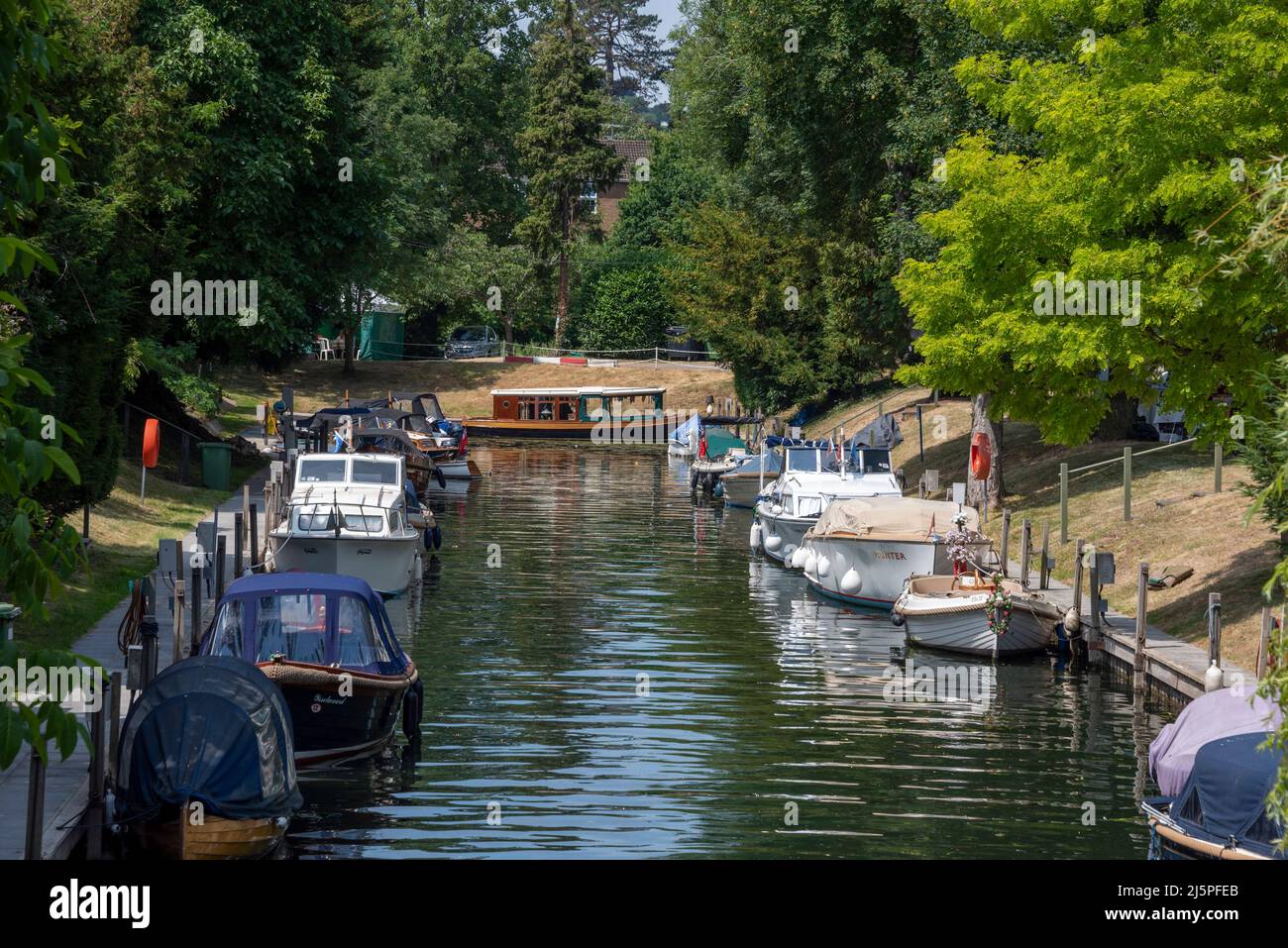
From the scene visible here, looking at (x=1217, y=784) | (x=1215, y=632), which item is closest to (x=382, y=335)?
(x=1215, y=632)

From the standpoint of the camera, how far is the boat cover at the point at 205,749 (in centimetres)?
1520

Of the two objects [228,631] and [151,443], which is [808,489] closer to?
[151,443]

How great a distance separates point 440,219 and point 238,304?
37934 millimetres

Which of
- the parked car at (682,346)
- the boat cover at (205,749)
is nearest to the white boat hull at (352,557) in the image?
the boat cover at (205,749)

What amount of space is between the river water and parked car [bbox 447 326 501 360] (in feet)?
196

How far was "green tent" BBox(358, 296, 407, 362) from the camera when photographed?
93.1 metres

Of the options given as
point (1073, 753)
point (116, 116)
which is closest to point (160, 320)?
point (116, 116)

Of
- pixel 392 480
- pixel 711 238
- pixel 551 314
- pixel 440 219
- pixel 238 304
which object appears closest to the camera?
pixel 392 480

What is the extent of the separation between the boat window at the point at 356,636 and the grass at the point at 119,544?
3352mm

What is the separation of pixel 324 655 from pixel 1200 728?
10.4m

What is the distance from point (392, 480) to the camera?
3600cm

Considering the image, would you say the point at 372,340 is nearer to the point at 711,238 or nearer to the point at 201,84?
the point at 711,238

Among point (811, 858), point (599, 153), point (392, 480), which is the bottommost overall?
point (811, 858)

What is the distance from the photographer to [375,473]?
36.1m
